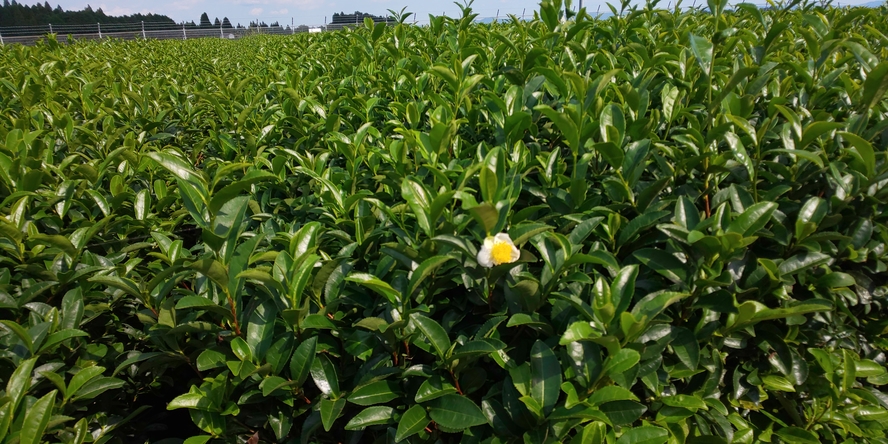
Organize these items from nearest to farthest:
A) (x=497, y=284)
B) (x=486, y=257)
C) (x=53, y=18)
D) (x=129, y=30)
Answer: (x=486, y=257) → (x=497, y=284) → (x=129, y=30) → (x=53, y=18)

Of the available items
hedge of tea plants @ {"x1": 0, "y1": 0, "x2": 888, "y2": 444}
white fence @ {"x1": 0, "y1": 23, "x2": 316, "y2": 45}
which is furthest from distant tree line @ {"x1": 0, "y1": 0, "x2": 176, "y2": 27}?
hedge of tea plants @ {"x1": 0, "y1": 0, "x2": 888, "y2": 444}

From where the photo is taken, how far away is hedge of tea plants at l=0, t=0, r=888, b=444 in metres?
1.31

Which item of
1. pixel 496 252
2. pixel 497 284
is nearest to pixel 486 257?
pixel 496 252

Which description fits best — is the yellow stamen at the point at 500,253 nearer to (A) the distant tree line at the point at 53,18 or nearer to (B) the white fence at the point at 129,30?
(B) the white fence at the point at 129,30

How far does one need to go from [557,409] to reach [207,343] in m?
1.03

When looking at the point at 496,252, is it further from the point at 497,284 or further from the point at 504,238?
the point at 497,284

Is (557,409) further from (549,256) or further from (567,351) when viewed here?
(549,256)

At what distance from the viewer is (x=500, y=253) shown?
126 centimetres

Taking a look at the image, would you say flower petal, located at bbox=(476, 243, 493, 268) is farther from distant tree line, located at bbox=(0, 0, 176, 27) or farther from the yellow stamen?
distant tree line, located at bbox=(0, 0, 176, 27)

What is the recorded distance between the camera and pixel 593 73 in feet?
8.52

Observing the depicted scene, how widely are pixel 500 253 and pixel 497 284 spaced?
0.90 ft

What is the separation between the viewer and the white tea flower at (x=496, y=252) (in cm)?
125

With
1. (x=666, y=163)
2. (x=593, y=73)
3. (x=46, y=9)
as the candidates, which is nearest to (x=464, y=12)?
(x=593, y=73)

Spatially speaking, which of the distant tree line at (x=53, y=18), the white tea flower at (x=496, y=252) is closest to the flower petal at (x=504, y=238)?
the white tea flower at (x=496, y=252)
